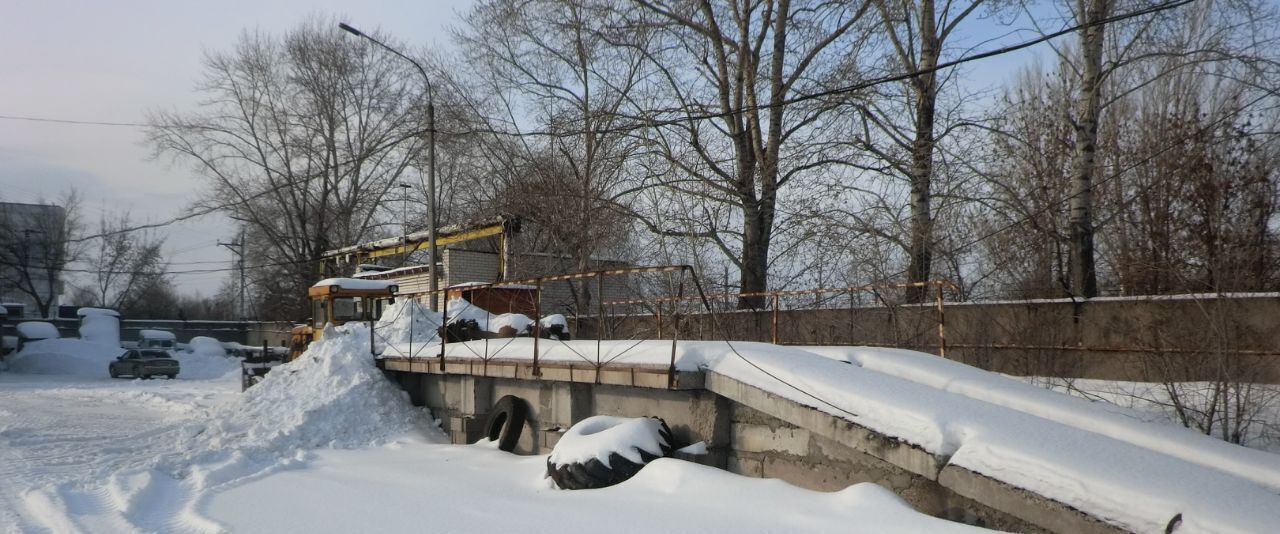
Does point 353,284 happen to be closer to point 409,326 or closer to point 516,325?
point 409,326

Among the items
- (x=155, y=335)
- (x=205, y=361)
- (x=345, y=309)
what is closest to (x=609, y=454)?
(x=345, y=309)

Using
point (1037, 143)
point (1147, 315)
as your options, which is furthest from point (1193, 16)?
point (1147, 315)

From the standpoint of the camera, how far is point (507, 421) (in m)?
10.4

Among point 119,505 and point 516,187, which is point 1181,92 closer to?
point 516,187

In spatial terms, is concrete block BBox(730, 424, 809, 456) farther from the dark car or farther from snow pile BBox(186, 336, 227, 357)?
snow pile BBox(186, 336, 227, 357)

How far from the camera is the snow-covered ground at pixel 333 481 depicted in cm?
617

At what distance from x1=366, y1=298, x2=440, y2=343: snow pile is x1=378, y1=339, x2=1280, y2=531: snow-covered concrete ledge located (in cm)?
688

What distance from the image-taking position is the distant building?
2073 inches

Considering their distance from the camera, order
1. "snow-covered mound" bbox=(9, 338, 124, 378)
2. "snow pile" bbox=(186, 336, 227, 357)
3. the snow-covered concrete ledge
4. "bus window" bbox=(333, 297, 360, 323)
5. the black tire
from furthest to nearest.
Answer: "snow pile" bbox=(186, 336, 227, 357), "snow-covered mound" bbox=(9, 338, 124, 378), "bus window" bbox=(333, 297, 360, 323), the black tire, the snow-covered concrete ledge

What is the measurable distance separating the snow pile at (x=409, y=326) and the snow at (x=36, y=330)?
101ft

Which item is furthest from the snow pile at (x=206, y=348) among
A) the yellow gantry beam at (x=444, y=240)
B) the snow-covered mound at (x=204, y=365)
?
the yellow gantry beam at (x=444, y=240)

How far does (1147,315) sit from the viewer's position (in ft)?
33.2

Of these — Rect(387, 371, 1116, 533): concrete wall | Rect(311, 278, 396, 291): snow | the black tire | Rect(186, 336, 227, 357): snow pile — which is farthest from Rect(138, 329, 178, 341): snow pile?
the black tire

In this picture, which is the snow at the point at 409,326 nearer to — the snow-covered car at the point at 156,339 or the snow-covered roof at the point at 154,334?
the snow-covered car at the point at 156,339
